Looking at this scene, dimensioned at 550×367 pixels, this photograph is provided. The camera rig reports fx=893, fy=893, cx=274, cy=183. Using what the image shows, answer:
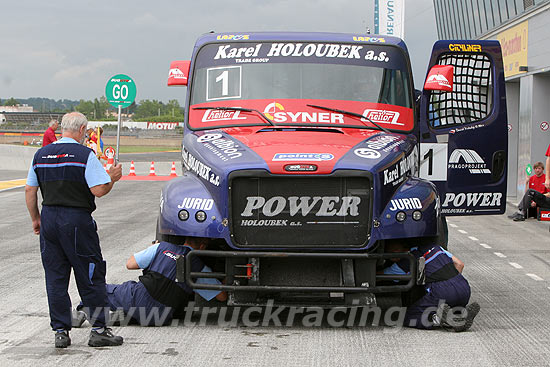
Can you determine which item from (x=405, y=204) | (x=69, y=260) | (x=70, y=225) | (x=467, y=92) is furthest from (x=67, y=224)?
(x=467, y=92)

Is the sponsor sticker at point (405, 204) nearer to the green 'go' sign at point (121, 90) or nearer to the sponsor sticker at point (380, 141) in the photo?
the sponsor sticker at point (380, 141)

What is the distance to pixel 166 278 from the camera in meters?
7.30

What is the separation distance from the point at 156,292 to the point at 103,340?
0.95 metres

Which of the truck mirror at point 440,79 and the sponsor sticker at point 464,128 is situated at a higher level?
the truck mirror at point 440,79

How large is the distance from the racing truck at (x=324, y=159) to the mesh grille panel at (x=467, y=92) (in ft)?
0.04

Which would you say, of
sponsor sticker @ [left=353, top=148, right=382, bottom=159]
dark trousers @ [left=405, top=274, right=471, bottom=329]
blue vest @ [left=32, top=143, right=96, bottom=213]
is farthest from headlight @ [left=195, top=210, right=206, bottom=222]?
dark trousers @ [left=405, top=274, right=471, bottom=329]

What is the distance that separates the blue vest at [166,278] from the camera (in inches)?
286

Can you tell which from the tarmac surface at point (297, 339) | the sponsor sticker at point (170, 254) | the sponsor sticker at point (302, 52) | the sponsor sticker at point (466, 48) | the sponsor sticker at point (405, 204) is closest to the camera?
the tarmac surface at point (297, 339)

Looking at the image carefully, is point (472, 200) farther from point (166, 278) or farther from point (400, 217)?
point (166, 278)

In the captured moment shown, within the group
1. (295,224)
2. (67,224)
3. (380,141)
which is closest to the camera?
(67,224)

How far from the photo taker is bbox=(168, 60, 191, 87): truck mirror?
9281 mm

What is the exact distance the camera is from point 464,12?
122 ft

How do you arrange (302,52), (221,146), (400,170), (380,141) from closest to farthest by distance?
(400,170) → (221,146) → (380,141) → (302,52)

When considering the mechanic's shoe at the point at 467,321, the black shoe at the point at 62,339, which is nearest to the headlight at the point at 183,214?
the black shoe at the point at 62,339
